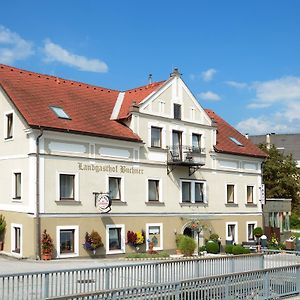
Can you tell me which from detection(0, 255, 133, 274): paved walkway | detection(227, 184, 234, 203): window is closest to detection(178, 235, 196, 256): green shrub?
detection(0, 255, 133, 274): paved walkway

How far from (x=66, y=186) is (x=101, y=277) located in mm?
13073

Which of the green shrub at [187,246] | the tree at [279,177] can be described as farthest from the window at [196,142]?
the tree at [279,177]

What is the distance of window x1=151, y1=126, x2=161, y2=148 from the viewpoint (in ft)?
98.8

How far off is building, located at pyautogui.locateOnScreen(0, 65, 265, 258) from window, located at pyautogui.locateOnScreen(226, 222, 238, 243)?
70mm

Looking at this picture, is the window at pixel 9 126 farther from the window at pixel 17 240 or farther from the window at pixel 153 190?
the window at pixel 153 190

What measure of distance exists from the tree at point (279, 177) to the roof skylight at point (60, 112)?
1072 inches

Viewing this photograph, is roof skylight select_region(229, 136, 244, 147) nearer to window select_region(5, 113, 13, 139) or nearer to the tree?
the tree

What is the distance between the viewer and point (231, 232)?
116 ft

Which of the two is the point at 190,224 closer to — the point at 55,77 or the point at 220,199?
the point at 220,199

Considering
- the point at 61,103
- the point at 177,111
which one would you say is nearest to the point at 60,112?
the point at 61,103

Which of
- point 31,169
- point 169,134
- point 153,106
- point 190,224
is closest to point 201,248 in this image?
point 190,224

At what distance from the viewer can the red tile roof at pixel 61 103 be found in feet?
83.3

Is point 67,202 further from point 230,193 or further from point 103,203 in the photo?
point 230,193

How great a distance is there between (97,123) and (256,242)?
1468 cm
